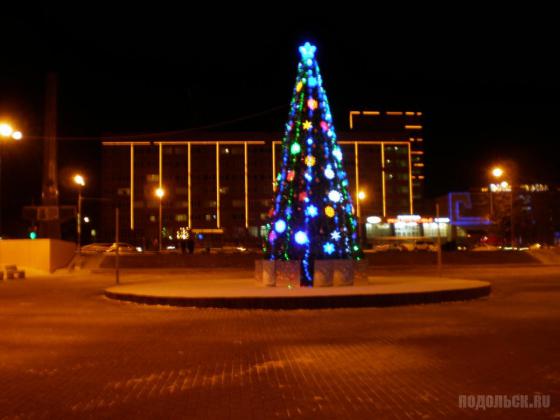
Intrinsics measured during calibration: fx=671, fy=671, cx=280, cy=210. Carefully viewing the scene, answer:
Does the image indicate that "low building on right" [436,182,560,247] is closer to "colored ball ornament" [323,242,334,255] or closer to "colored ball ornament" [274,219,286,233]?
"colored ball ornament" [323,242,334,255]

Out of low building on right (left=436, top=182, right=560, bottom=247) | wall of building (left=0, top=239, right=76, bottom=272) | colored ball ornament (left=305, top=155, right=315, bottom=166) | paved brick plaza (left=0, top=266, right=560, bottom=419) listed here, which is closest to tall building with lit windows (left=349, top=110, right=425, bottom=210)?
low building on right (left=436, top=182, right=560, bottom=247)

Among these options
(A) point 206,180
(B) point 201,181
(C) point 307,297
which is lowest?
(C) point 307,297

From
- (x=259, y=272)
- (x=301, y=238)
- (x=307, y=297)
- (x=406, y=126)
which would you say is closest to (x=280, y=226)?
(x=301, y=238)

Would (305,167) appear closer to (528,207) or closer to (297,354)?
(297,354)

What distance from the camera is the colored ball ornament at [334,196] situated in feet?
70.5

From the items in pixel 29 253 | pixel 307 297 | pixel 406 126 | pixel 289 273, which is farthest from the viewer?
pixel 406 126

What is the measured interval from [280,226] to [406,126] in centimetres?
12758

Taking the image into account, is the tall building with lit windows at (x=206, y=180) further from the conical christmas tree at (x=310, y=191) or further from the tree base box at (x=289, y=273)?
the tree base box at (x=289, y=273)

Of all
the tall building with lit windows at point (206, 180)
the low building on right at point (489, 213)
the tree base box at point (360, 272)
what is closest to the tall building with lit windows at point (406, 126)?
the tall building with lit windows at point (206, 180)

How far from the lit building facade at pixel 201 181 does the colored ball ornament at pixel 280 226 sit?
272 ft

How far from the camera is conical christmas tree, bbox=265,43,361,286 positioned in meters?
21.2

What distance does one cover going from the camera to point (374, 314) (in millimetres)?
15367

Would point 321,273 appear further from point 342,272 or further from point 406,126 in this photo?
point 406,126

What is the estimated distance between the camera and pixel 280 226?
70.5 feet
